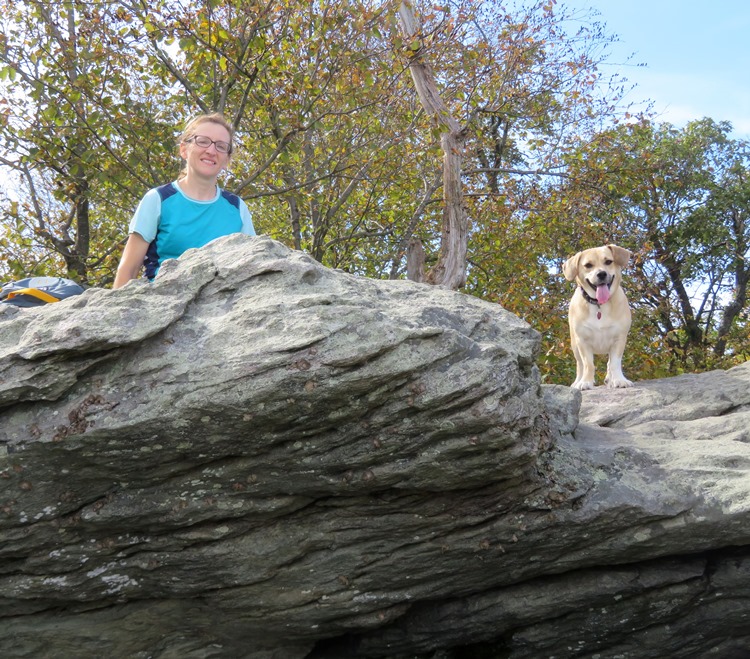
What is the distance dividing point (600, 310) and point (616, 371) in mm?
758

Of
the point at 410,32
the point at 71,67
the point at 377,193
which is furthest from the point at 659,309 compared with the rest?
the point at 71,67

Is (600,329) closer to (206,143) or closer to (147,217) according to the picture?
→ (206,143)

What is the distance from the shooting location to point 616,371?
9.07 meters

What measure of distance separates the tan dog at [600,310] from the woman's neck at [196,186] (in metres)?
5.13

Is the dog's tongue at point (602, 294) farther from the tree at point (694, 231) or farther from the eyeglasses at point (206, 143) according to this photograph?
the tree at point (694, 231)

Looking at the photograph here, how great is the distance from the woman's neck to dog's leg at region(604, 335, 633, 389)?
523 centimetres

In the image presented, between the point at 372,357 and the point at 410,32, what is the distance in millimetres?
9582

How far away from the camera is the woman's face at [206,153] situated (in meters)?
5.60

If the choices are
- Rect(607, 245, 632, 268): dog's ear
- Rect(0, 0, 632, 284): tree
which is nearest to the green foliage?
Rect(0, 0, 632, 284): tree

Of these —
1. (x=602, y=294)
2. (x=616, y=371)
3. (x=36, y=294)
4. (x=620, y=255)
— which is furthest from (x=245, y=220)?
(x=620, y=255)

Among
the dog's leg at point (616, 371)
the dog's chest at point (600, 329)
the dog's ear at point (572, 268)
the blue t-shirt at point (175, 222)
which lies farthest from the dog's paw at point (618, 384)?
the blue t-shirt at point (175, 222)

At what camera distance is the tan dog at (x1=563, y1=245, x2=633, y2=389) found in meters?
9.26

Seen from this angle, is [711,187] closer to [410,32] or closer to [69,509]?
[410,32]

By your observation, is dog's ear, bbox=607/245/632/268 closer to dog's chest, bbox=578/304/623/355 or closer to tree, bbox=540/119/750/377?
dog's chest, bbox=578/304/623/355
